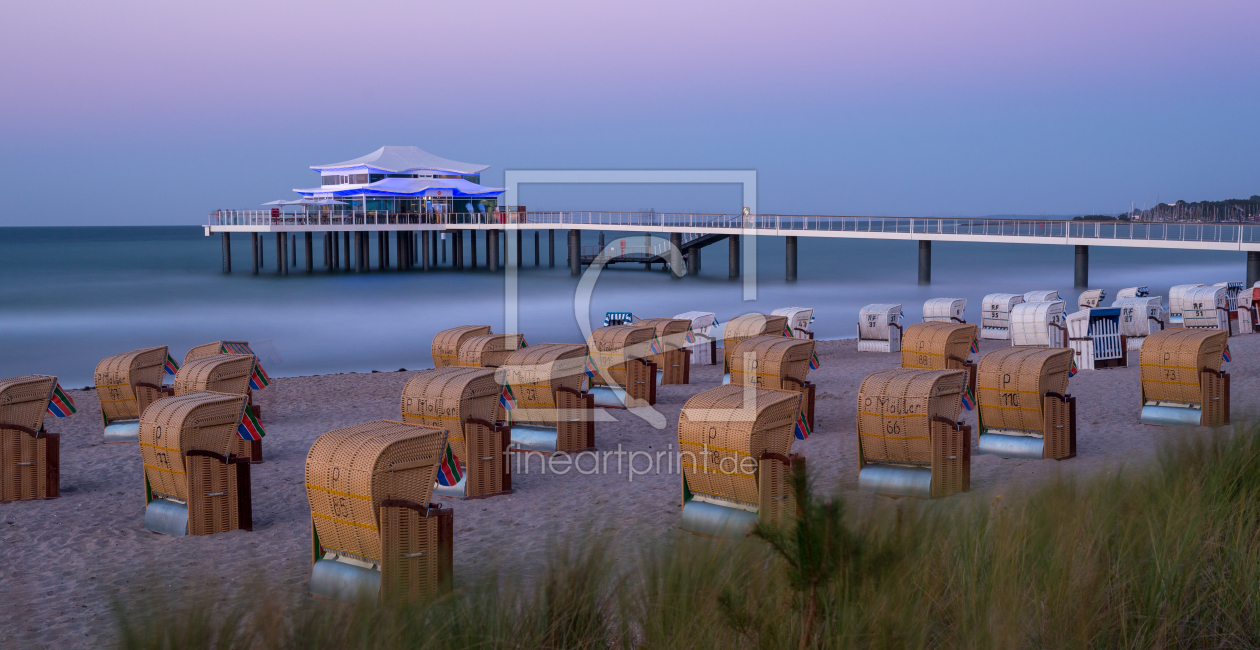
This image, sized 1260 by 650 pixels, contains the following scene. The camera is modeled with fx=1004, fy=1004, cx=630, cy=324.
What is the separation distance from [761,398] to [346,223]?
164ft

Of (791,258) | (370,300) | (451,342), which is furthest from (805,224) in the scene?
(451,342)

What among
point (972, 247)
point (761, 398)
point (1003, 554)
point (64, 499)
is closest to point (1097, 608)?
point (1003, 554)

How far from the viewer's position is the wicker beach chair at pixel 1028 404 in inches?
349

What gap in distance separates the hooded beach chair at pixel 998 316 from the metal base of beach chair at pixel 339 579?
1890 cm

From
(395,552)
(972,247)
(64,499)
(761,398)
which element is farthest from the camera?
(972,247)

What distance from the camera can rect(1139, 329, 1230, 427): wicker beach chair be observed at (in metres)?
9.76

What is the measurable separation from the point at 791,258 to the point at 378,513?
45955 millimetres

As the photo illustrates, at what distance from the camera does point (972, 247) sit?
114 meters

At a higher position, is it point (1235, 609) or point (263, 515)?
point (1235, 609)

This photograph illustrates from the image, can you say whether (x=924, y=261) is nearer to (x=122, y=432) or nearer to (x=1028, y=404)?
(x=1028, y=404)

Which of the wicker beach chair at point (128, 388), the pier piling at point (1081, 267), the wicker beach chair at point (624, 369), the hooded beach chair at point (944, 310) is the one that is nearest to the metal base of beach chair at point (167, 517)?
the wicker beach chair at point (128, 388)

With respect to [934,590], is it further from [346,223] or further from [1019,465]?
[346,223]

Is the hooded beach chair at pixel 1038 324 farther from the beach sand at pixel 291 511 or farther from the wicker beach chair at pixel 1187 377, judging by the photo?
the wicker beach chair at pixel 1187 377

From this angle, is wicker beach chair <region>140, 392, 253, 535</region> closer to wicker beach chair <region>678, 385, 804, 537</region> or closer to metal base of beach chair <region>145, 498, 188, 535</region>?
metal base of beach chair <region>145, 498, 188, 535</region>
